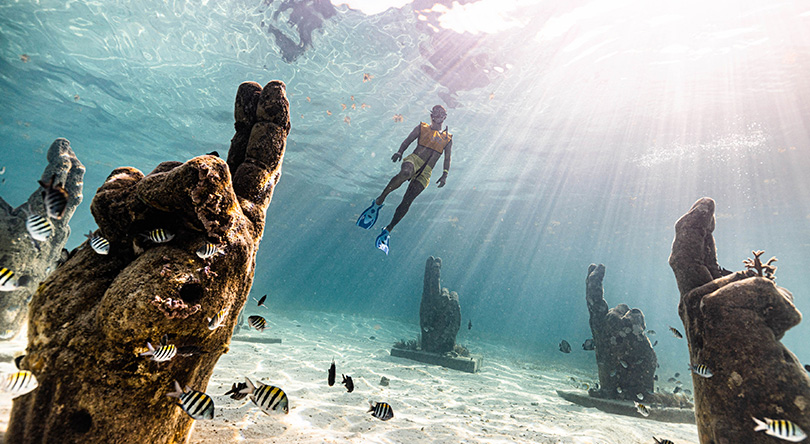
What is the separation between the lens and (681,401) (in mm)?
10234

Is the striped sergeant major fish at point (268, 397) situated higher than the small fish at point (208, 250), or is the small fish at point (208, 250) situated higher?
the small fish at point (208, 250)

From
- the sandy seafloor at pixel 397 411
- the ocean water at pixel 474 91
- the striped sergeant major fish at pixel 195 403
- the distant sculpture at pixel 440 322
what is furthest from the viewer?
the distant sculpture at pixel 440 322

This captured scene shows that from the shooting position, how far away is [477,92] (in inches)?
675

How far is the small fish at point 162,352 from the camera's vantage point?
92.0 inches

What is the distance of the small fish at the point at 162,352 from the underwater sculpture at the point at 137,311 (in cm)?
6

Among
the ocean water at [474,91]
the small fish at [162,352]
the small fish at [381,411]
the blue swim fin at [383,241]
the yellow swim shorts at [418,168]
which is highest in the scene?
the ocean water at [474,91]

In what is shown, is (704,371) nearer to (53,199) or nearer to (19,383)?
(19,383)

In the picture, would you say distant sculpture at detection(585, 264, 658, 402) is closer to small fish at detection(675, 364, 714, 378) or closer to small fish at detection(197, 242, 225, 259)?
small fish at detection(675, 364, 714, 378)

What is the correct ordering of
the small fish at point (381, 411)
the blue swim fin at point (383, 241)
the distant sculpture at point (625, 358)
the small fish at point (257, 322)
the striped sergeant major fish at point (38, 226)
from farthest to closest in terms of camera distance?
1. the distant sculpture at point (625, 358)
2. the blue swim fin at point (383, 241)
3. the small fish at point (257, 322)
4. the small fish at point (381, 411)
5. the striped sergeant major fish at point (38, 226)

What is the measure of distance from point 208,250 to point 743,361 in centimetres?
607

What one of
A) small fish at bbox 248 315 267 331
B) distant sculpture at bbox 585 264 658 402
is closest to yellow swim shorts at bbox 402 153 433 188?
small fish at bbox 248 315 267 331

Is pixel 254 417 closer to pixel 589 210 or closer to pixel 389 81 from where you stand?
pixel 389 81

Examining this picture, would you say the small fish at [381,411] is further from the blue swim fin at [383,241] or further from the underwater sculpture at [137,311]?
the blue swim fin at [383,241]

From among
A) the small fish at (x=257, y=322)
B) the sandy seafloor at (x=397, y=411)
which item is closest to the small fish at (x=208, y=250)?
the small fish at (x=257, y=322)
